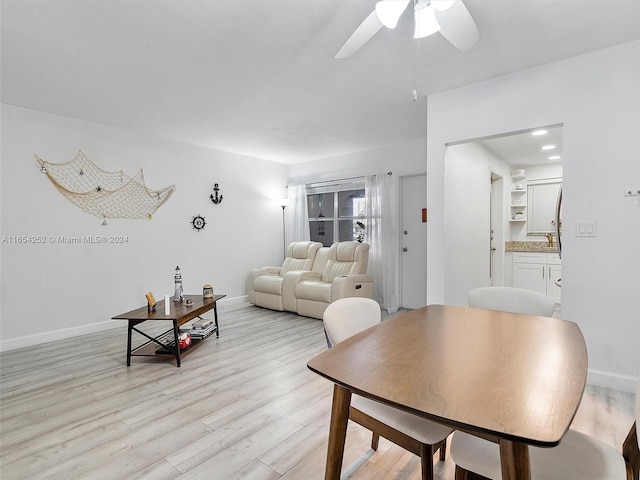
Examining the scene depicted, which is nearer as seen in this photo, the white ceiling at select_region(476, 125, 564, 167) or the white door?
the white ceiling at select_region(476, 125, 564, 167)

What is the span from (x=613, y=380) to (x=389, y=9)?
2913mm

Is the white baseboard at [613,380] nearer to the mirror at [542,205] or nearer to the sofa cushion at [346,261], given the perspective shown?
the sofa cushion at [346,261]

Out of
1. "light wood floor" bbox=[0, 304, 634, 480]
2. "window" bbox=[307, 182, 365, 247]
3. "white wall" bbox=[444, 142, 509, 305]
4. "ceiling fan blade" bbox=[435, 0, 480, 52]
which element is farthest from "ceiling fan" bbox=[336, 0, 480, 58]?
"window" bbox=[307, 182, 365, 247]

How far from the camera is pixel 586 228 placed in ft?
8.06

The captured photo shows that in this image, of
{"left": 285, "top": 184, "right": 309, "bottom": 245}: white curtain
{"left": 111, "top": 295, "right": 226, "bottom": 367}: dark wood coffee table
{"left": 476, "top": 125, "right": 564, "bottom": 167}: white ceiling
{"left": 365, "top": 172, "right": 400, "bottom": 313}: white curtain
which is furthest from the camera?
{"left": 285, "top": 184, "right": 309, "bottom": 245}: white curtain

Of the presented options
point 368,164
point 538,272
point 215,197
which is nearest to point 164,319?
point 215,197

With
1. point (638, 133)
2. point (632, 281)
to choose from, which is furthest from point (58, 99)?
point (632, 281)

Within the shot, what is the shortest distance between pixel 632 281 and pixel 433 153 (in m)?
1.78

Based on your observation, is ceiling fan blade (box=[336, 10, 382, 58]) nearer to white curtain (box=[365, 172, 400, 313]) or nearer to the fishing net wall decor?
white curtain (box=[365, 172, 400, 313])

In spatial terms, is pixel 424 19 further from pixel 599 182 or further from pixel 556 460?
pixel 556 460

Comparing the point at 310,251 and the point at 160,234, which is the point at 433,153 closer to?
the point at 310,251

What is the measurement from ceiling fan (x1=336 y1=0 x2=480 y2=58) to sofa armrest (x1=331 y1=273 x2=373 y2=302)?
2916 mm

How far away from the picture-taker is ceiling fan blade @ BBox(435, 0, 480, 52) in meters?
1.60

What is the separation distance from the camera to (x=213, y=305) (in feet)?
11.6
